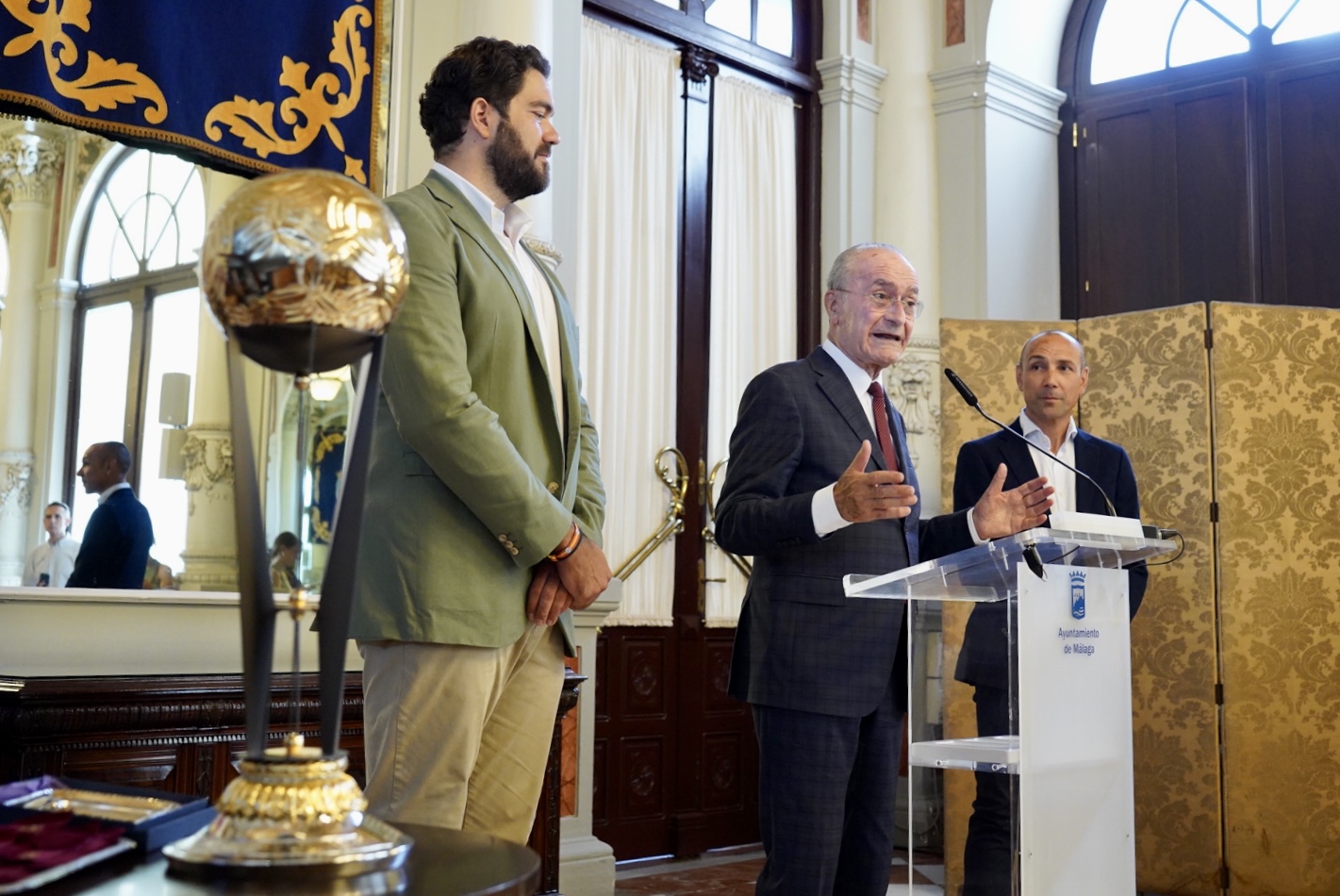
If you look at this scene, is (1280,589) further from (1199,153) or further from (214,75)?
(214,75)

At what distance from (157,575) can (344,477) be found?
243 cm

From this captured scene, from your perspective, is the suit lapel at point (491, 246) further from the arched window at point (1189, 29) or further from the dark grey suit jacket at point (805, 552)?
the arched window at point (1189, 29)

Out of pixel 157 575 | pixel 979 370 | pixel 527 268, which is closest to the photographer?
pixel 527 268

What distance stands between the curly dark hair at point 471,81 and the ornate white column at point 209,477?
1557 mm

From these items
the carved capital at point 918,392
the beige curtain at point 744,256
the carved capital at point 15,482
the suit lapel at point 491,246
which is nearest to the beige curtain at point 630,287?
the beige curtain at point 744,256

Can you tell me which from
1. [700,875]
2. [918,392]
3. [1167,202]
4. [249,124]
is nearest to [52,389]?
[249,124]

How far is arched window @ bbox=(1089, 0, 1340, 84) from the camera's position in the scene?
5.77m

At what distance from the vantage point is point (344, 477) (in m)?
1.24

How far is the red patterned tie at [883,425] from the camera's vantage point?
2.76m

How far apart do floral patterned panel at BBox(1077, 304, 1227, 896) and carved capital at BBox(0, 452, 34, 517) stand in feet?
11.4

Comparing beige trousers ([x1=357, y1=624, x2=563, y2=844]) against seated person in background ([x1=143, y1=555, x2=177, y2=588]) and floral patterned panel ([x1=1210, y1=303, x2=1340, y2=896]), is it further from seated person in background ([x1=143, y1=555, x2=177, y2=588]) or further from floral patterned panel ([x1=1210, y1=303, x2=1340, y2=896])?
floral patterned panel ([x1=1210, y1=303, x2=1340, y2=896])

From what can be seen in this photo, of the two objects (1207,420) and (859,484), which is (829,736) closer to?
(859,484)

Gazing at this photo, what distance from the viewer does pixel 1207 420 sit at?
4.83 m

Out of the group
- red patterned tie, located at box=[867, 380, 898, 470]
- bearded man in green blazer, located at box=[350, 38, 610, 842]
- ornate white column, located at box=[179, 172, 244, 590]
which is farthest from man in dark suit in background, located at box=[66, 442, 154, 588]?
red patterned tie, located at box=[867, 380, 898, 470]
